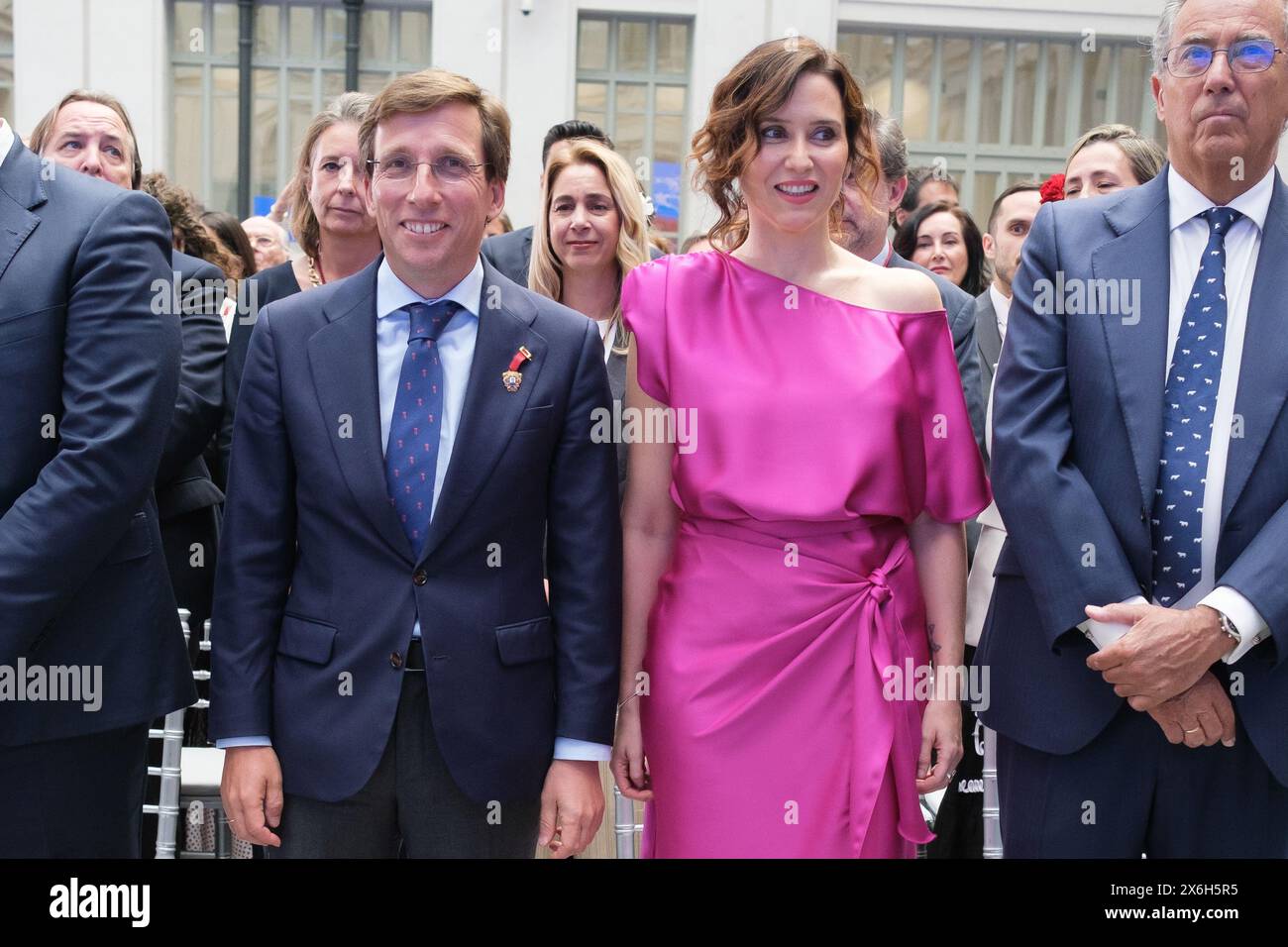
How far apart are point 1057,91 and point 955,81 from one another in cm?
98

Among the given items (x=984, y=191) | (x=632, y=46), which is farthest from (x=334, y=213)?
(x=984, y=191)

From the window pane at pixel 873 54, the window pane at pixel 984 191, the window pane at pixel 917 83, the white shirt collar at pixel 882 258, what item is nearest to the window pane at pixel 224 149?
the window pane at pixel 873 54

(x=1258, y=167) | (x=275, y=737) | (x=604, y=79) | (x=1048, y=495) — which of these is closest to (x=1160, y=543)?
(x=1048, y=495)

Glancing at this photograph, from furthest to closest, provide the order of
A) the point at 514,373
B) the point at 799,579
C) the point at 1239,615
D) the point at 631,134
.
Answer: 1. the point at 631,134
2. the point at 799,579
3. the point at 514,373
4. the point at 1239,615

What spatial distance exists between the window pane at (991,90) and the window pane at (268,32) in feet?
21.1

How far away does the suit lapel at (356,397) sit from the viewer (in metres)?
2.78

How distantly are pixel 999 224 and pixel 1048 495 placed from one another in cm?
260

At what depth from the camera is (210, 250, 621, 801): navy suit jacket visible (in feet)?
9.13

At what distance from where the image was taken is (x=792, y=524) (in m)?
3.01

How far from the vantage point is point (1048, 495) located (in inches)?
111

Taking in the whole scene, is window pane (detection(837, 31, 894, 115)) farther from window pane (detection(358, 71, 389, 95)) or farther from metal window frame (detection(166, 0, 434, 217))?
window pane (detection(358, 71, 389, 95))

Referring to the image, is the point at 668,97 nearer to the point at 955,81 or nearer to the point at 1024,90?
the point at 955,81
